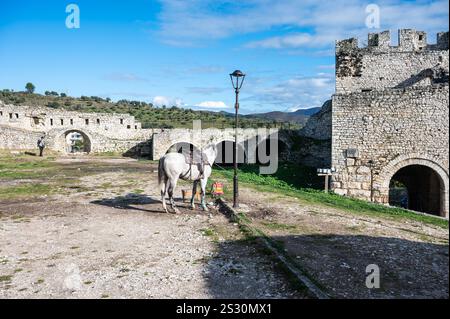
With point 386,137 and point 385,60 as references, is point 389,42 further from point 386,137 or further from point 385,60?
point 386,137

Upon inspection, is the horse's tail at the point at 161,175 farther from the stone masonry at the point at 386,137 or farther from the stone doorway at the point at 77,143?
the stone doorway at the point at 77,143

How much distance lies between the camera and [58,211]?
10625 mm

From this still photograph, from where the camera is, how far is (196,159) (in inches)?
421

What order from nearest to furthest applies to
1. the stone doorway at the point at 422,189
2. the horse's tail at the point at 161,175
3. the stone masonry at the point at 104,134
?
1. the horse's tail at the point at 161,175
2. the stone doorway at the point at 422,189
3. the stone masonry at the point at 104,134

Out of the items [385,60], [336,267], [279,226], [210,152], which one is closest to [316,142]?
[385,60]

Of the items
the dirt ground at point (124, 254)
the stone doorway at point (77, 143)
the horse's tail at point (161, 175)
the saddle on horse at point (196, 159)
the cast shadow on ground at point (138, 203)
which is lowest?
the dirt ground at point (124, 254)

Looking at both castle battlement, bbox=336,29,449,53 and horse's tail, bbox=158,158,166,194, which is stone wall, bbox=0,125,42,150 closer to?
horse's tail, bbox=158,158,166,194

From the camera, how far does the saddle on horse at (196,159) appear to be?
10.6 meters

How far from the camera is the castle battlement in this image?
853 inches

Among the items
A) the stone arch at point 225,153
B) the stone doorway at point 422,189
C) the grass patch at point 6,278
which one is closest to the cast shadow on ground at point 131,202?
the grass patch at point 6,278

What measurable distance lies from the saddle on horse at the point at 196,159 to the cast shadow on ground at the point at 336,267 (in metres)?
3.35

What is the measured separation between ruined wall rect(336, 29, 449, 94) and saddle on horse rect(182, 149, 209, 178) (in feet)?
46.3
